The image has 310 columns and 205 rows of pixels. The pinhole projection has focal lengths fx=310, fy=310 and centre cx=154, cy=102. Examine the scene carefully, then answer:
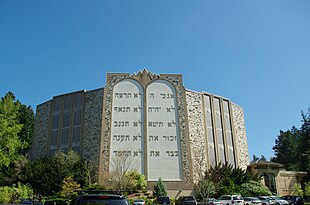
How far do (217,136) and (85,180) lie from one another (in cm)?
2422

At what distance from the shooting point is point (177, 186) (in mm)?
46281

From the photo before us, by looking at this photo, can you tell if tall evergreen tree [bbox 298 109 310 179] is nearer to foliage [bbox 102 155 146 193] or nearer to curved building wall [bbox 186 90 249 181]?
curved building wall [bbox 186 90 249 181]

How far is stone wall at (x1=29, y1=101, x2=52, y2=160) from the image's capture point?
182ft

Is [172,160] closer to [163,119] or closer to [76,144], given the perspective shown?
[163,119]

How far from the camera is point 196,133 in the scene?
172ft

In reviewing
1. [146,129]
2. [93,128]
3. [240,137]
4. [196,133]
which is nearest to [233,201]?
[196,133]

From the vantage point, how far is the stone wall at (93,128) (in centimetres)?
4875

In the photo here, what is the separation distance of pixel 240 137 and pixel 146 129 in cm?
2040

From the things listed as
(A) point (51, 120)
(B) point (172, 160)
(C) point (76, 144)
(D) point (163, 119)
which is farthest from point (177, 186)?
(A) point (51, 120)

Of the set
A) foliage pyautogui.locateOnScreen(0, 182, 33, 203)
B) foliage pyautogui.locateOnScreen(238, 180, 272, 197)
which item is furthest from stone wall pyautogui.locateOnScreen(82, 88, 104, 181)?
foliage pyautogui.locateOnScreen(238, 180, 272, 197)

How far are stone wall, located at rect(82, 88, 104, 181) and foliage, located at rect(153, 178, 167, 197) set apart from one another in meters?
9.18

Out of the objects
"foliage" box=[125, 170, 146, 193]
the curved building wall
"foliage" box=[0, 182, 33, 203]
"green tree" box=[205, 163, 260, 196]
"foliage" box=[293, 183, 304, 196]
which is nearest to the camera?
"foliage" box=[0, 182, 33, 203]

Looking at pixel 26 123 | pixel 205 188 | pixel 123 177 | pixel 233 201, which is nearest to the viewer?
pixel 233 201

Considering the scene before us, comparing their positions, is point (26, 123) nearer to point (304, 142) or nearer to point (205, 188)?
point (205, 188)
